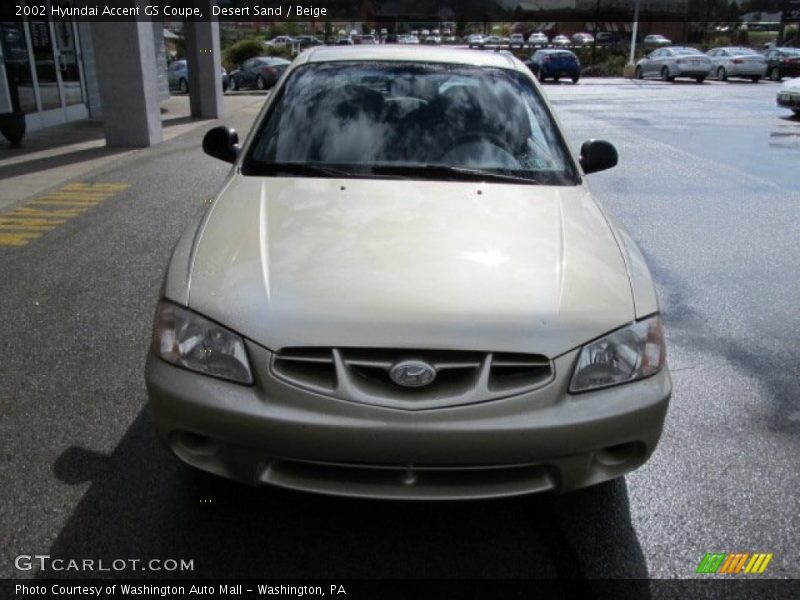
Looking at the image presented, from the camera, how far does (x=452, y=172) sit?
3477mm

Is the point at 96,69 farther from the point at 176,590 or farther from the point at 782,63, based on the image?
the point at 782,63

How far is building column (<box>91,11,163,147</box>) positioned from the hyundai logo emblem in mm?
11470

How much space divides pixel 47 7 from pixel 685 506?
16228 mm

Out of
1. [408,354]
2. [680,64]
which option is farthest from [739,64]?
[408,354]

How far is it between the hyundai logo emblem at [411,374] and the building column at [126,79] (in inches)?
452

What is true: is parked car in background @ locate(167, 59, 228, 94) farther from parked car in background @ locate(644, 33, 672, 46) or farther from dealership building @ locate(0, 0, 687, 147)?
parked car in background @ locate(644, 33, 672, 46)

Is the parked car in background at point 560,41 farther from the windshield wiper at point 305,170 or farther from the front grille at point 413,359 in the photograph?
the front grille at point 413,359

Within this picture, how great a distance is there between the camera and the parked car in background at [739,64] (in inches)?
1276

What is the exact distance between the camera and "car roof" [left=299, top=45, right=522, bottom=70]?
4.19 m

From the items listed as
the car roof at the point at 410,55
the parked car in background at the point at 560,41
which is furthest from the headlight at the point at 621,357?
the parked car in background at the point at 560,41

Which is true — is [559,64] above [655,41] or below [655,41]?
below

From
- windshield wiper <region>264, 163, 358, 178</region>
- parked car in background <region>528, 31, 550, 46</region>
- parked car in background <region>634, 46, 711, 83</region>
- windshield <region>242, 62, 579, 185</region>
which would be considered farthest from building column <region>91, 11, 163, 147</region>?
parked car in background <region>528, 31, 550, 46</region>

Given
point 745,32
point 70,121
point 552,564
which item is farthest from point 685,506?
point 745,32

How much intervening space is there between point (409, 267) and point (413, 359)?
1.37 ft
